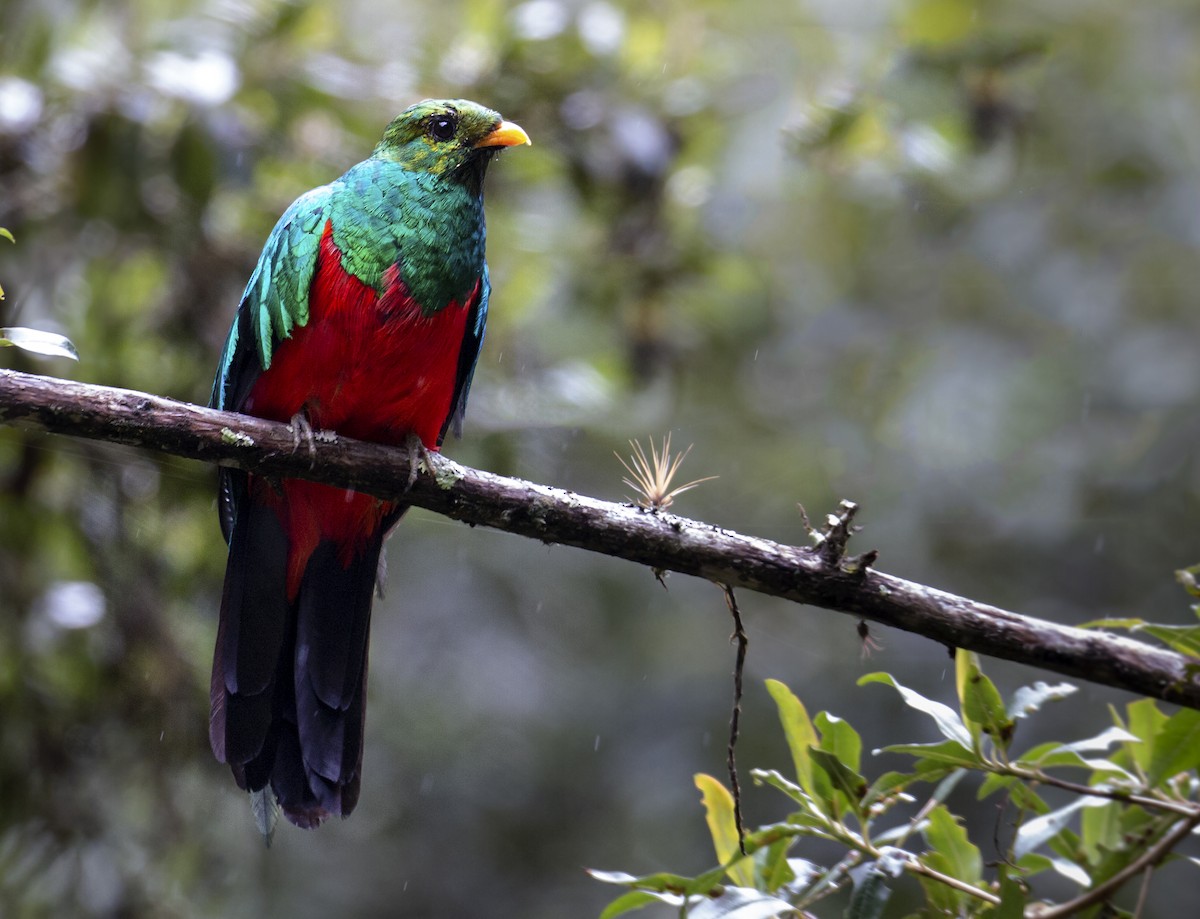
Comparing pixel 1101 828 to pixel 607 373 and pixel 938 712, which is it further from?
pixel 607 373

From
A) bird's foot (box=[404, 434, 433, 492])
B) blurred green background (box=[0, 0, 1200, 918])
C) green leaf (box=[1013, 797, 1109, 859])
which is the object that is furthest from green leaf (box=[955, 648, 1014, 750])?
blurred green background (box=[0, 0, 1200, 918])

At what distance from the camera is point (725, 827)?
246 cm

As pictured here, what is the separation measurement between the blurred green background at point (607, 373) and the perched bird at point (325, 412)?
99 cm

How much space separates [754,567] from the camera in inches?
91.1

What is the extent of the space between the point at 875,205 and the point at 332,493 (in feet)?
11.8

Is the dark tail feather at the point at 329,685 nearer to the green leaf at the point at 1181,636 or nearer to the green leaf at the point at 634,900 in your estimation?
the green leaf at the point at 634,900

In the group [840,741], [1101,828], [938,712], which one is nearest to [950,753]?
[938,712]

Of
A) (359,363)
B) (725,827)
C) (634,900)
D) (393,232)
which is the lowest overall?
(634,900)

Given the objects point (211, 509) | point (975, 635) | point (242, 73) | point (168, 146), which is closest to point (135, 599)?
point (211, 509)

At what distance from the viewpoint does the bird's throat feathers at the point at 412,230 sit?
301 cm

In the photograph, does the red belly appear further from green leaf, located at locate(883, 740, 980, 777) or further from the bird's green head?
green leaf, located at locate(883, 740, 980, 777)

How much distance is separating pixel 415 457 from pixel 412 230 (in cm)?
72

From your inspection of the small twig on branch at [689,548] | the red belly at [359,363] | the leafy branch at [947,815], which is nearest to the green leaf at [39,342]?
the small twig on branch at [689,548]

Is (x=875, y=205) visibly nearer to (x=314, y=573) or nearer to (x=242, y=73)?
(x=242, y=73)
